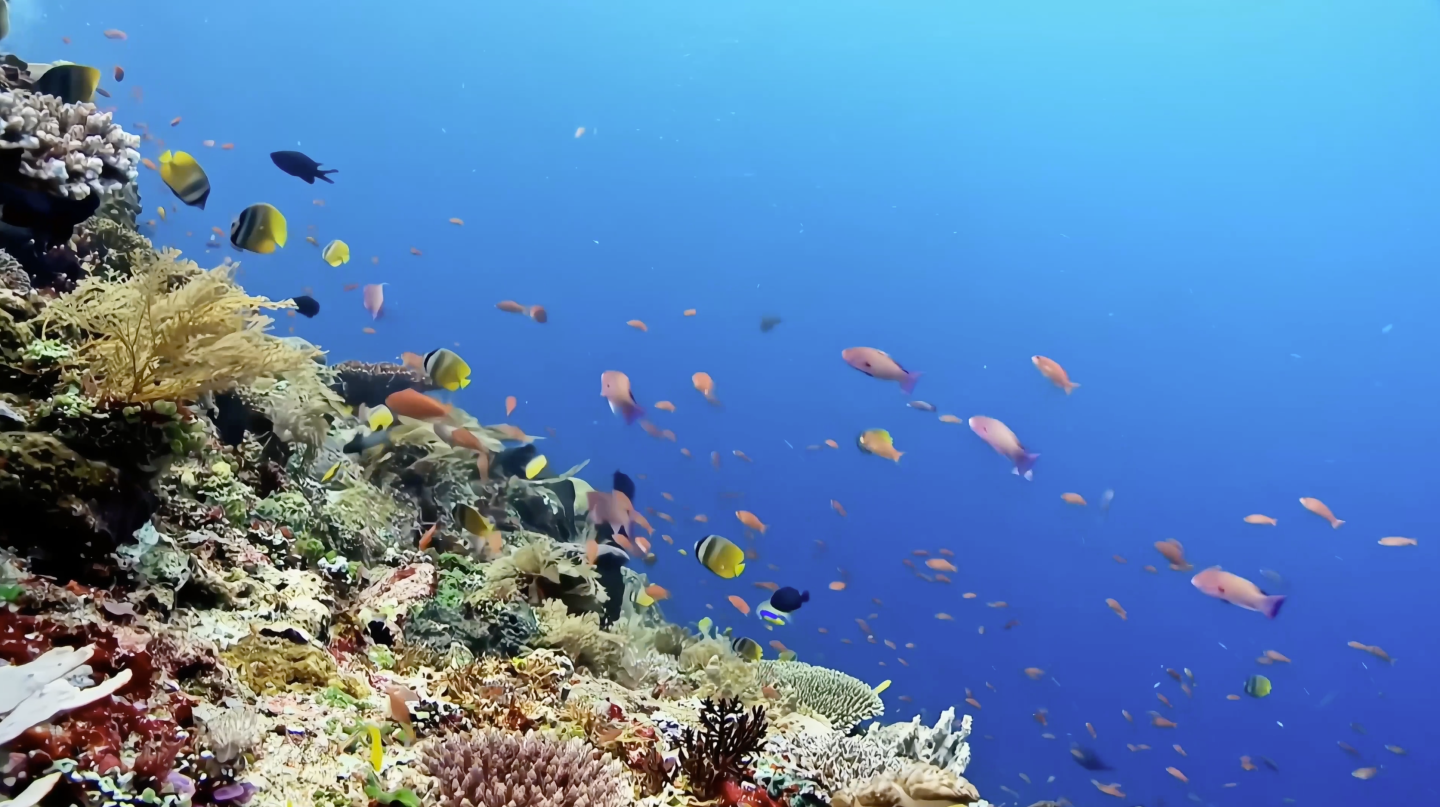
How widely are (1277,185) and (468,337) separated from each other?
77029mm

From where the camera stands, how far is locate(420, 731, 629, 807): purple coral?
2830 mm

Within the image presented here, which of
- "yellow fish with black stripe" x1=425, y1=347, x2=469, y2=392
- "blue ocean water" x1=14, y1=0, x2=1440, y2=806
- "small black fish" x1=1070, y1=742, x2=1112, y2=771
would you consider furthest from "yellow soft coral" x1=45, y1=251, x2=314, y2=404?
"blue ocean water" x1=14, y1=0, x2=1440, y2=806

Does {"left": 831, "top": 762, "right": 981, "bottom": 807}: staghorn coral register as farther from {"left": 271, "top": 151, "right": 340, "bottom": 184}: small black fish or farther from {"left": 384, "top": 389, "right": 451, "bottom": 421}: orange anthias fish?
{"left": 271, "top": 151, "right": 340, "bottom": 184}: small black fish

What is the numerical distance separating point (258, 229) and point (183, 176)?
70cm

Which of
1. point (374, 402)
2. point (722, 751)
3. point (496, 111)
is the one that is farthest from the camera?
point (496, 111)

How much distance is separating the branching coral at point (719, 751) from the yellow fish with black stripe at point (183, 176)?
5697mm

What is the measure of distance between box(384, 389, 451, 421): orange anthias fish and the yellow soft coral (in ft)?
11.2

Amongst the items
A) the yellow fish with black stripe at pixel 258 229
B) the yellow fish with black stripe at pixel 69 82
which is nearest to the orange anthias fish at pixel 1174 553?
the yellow fish with black stripe at pixel 258 229

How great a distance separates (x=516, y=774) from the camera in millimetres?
2916

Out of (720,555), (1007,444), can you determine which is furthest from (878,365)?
(720,555)

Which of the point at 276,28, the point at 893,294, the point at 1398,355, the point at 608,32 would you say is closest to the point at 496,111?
the point at 608,32

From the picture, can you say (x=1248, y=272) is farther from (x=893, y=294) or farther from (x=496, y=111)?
(x=496, y=111)

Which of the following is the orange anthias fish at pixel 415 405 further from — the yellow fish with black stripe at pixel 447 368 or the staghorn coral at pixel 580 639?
the staghorn coral at pixel 580 639

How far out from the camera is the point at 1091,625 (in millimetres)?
63844
